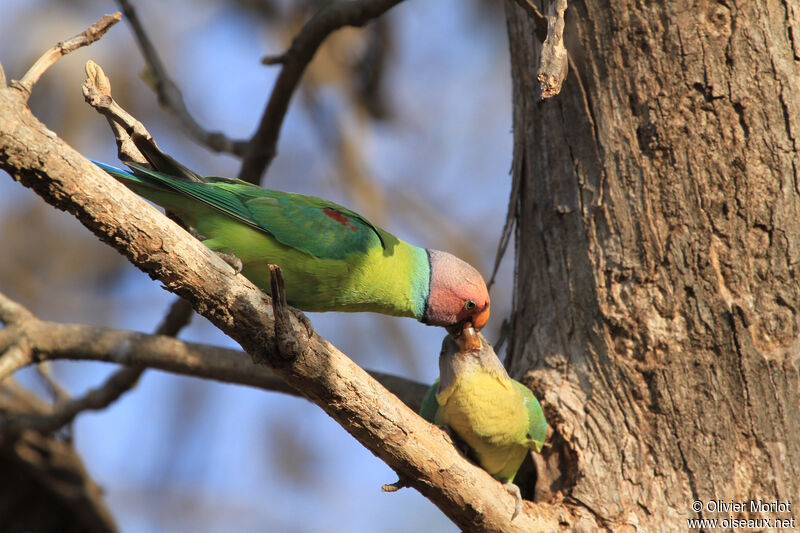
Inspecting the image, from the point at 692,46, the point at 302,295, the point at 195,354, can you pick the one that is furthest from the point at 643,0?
the point at 195,354

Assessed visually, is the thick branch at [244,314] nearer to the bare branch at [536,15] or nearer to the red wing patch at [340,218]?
the red wing patch at [340,218]

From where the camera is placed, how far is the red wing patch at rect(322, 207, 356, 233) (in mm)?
3809

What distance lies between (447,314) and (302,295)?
82 centimetres

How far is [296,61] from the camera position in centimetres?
441

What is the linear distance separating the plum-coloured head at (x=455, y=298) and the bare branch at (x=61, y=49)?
212 cm

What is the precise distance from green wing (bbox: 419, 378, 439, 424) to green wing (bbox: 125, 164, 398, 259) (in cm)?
81

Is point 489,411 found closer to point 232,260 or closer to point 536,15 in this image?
point 232,260

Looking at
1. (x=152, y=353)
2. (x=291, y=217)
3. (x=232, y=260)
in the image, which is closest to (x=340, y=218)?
(x=291, y=217)

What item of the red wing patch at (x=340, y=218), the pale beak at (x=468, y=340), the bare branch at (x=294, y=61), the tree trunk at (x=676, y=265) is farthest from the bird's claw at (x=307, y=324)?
the bare branch at (x=294, y=61)

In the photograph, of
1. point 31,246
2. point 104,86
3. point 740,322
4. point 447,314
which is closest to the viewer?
point 104,86

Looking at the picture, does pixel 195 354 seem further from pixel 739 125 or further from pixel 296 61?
pixel 739 125

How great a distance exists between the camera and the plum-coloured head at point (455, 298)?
399cm

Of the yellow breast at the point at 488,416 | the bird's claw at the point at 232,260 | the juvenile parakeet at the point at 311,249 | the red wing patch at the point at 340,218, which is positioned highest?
the red wing patch at the point at 340,218

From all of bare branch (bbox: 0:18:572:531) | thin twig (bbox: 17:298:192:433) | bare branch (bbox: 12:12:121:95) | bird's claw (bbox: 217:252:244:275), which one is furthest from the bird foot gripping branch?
thin twig (bbox: 17:298:192:433)
